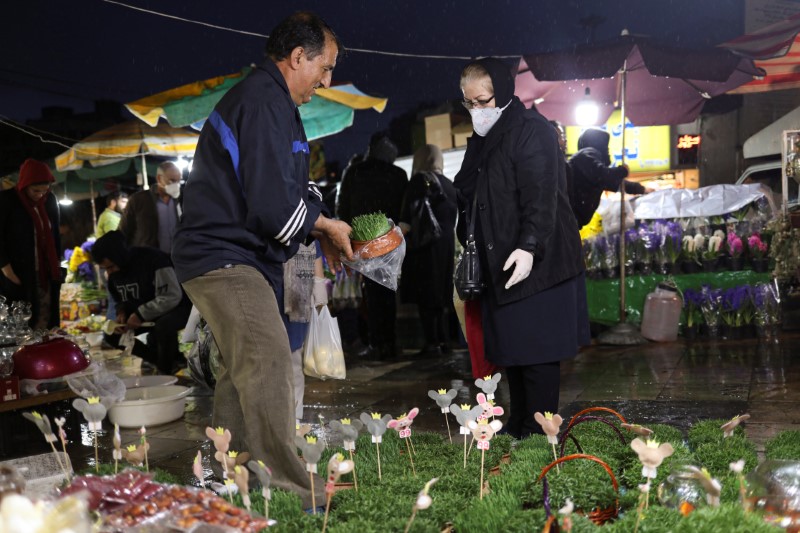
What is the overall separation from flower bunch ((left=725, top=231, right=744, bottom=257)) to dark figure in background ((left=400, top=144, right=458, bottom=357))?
3.14 meters

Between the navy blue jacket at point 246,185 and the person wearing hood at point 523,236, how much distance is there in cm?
113

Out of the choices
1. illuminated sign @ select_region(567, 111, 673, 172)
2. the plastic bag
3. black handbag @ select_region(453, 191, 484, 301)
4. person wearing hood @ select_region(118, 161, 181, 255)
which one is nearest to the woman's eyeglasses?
black handbag @ select_region(453, 191, 484, 301)

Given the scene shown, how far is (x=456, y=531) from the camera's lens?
97.3 inches

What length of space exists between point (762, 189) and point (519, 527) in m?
7.79

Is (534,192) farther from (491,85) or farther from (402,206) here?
(402,206)

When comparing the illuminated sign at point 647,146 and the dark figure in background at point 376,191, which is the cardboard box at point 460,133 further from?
the dark figure in background at point 376,191

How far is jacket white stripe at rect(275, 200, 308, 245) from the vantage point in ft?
9.61

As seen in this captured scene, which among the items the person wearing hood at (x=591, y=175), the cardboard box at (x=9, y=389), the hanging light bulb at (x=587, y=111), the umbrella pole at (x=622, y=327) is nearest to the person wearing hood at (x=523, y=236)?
the cardboard box at (x=9, y=389)

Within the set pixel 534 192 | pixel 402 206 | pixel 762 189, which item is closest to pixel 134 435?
pixel 534 192

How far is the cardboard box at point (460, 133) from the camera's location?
1512 centimetres

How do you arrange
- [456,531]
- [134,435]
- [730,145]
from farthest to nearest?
1. [730,145]
2. [134,435]
3. [456,531]

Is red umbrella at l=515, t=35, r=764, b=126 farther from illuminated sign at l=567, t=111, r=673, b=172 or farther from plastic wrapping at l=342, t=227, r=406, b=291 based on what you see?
illuminated sign at l=567, t=111, r=673, b=172

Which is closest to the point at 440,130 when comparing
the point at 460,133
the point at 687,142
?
the point at 460,133

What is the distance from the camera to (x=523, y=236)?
360 centimetres
